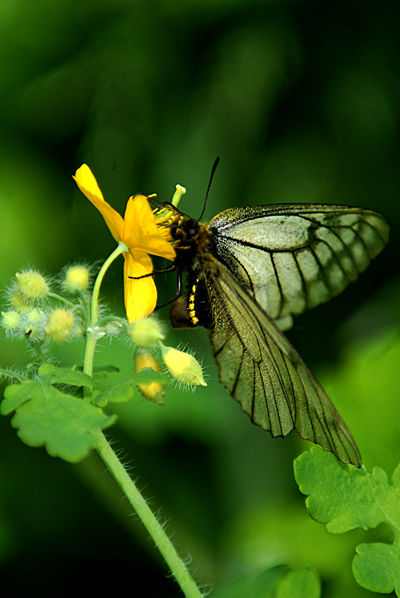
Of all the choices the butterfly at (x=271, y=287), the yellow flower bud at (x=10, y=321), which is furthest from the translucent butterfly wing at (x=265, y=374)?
the yellow flower bud at (x=10, y=321)

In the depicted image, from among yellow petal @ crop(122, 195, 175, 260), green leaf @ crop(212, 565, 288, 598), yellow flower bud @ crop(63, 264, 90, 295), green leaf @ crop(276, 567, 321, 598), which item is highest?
yellow petal @ crop(122, 195, 175, 260)

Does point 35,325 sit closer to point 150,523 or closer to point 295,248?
point 150,523

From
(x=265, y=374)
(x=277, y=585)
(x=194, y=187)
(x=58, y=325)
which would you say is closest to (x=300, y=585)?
(x=277, y=585)

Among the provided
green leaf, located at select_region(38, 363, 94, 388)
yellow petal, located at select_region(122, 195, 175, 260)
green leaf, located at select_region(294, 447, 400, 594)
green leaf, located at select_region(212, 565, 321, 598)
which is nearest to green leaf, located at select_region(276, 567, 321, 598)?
green leaf, located at select_region(212, 565, 321, 598)

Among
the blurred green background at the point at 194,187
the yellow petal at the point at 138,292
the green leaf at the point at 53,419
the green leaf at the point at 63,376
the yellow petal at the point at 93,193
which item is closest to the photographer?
the green leaf at the point at 53,419

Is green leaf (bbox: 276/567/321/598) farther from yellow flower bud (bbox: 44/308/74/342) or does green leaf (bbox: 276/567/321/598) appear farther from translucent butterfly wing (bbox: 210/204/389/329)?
translucent butterfly wing (bbox: 210/204/389/329)

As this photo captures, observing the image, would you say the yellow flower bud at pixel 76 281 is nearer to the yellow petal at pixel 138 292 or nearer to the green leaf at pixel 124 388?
the yellow petal at pixel 138 292
